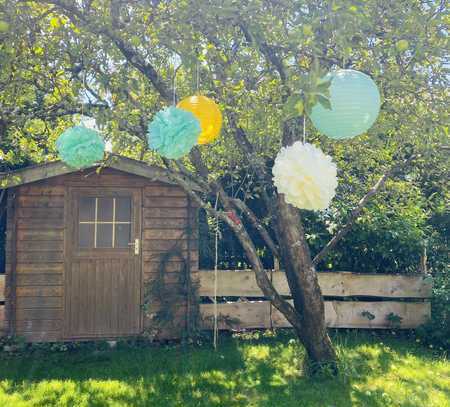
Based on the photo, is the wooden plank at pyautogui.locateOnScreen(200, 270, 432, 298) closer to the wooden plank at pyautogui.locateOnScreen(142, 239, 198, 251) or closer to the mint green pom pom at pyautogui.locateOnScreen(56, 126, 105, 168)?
the wooden plank at pyautogui.locateOnScreen(142, 239, 198, 251)

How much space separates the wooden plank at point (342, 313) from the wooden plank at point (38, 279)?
6.35 ft

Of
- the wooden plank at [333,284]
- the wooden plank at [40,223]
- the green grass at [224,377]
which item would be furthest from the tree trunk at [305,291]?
the wooden plank at [40,223]

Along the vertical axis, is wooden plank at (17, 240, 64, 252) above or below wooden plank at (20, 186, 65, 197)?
below

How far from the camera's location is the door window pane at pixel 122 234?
6.04 metres

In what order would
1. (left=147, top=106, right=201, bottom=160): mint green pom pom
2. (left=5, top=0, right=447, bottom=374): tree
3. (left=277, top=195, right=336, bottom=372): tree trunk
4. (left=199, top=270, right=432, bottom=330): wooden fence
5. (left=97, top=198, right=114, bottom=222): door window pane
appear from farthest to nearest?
(left=199, top=270, right=432, bottom=330): wooden fence → (left=97, top=198, right=114, bottom=222): door window pane → (left=277, top=195, right=336, bottom=372): tree trunk → (left=5, top=0, right=447, bottom=374): tree → (left=147, top=106, right=201, bottom=160): mint green pom pom

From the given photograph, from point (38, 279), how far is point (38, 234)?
0.55m

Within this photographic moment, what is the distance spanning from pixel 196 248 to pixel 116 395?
7.67 ft

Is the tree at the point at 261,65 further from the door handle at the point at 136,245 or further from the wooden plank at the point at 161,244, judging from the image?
the door handle at the point at 136,245

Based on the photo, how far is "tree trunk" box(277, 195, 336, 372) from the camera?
14.2 ft

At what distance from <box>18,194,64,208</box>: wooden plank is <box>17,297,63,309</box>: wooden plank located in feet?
3.70

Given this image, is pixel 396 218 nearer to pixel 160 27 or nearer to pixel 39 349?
pixel 160 27

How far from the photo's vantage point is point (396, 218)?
252 inches

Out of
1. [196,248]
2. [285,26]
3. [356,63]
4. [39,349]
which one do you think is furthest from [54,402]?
[356,63]

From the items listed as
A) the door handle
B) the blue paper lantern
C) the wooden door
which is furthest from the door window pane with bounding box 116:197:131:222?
the blue paper lantern
